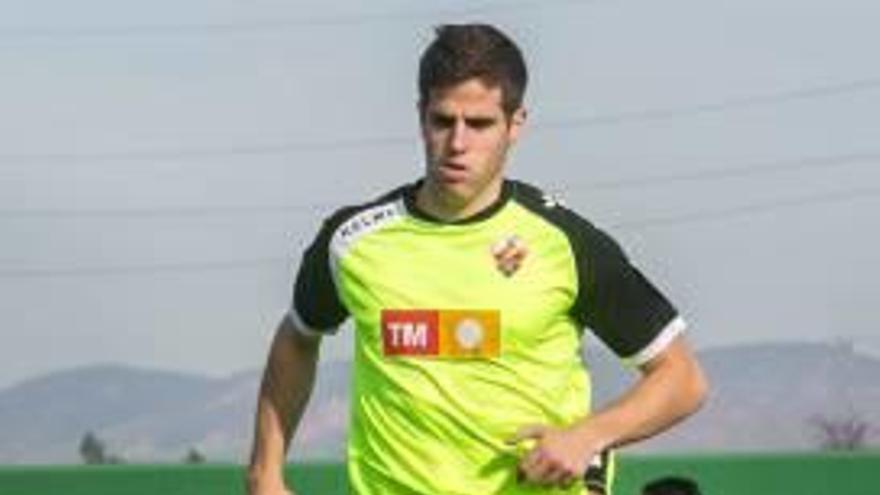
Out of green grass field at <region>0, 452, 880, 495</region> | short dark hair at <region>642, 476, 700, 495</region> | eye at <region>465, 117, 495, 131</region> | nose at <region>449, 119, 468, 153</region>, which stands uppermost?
eye at <region>465, 117, 495, 131</region>

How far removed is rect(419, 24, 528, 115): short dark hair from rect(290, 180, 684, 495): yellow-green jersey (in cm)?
30

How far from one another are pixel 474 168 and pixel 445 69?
21cm

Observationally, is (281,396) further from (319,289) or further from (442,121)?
(442,121)

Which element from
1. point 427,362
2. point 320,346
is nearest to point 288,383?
point 320,346

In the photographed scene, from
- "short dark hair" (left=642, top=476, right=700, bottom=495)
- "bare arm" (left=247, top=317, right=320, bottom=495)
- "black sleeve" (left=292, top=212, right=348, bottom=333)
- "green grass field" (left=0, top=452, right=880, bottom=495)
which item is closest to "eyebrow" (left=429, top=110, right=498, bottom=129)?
"black sleeve" (left=292, top=212, right=348, bottom=333)

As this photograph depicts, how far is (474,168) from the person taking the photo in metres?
5.45

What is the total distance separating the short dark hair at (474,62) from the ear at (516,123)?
0.7 inches

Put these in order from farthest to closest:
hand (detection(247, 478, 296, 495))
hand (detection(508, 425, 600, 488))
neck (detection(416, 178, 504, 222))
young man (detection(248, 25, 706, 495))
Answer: hand (detection(247, 478, 296, 495)), neck (detection(416, 178, 504, 222)), young man (detection(248, 25, 706, 495)), hand (detection(508, 425, 600, 488))

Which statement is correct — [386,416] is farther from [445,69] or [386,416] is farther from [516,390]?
[445,69]

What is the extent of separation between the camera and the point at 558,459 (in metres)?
5.33

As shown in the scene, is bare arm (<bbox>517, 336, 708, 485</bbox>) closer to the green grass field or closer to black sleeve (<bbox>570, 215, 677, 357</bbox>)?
black sleeve (<bbox>570, 215, 677, 357</bbox>)

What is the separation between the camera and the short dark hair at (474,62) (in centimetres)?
541

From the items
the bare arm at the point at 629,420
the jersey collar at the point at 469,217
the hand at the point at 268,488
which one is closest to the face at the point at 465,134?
the jersey collar at the point at 469,217

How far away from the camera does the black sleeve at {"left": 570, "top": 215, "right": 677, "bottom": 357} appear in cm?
561
